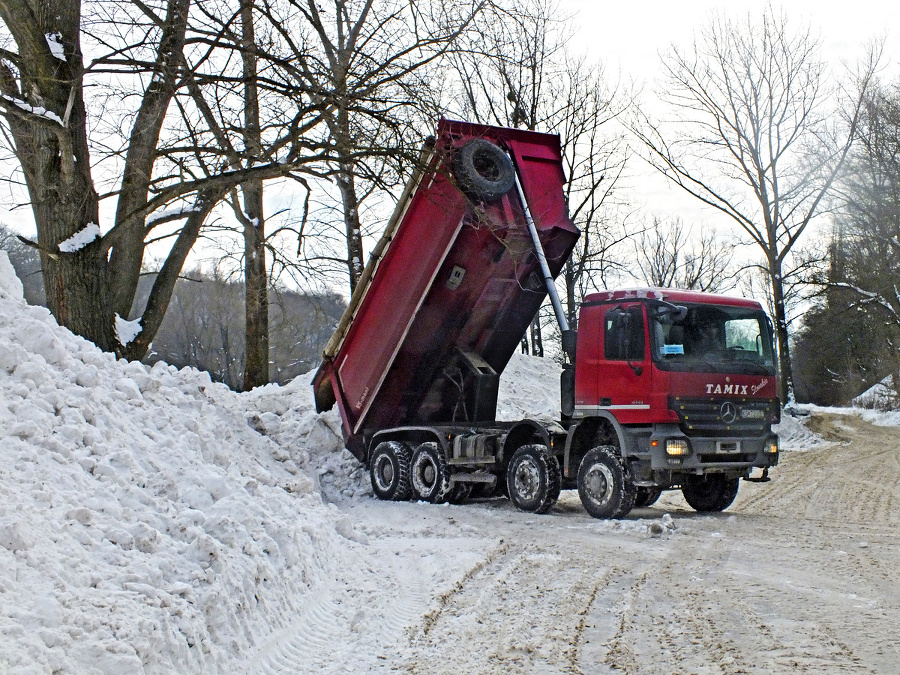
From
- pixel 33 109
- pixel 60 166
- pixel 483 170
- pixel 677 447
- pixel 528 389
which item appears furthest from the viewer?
pixel 528 389

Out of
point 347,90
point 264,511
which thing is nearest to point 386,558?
point 264,511

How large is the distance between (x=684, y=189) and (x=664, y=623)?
2773 centimetres

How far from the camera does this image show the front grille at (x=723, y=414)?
362 inches

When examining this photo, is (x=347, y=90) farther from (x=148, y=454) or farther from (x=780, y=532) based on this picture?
(x=780, y=532)

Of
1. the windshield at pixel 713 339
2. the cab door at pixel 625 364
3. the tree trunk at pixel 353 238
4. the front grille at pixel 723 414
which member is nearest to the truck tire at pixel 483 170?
the cab door at pixel 625 364

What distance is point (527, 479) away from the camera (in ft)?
34.6

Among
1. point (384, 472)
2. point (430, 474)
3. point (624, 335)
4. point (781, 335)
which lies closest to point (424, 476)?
point (430, 474)

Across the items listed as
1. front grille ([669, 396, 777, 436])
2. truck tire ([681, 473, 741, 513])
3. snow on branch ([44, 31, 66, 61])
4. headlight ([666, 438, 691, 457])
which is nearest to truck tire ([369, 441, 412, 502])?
truck tire ([681, 473, 741, 513])

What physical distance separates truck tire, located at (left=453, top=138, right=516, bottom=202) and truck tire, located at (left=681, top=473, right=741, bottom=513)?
4.40 meters

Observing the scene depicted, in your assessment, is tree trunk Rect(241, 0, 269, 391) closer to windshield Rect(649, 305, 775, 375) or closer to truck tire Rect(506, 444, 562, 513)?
truck tire Rect(506, 444, 562, 513)

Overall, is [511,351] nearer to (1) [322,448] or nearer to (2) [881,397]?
(1) [322,448]

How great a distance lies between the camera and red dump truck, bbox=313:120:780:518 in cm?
937

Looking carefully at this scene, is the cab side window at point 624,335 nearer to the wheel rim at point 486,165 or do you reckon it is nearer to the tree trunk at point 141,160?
the wheel rim at point 486,165

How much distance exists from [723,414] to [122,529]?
6928 mm
